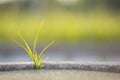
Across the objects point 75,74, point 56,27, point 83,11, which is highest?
point 83,11

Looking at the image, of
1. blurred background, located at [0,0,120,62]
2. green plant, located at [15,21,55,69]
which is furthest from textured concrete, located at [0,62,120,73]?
blurred background, located at [0,0,120,62]

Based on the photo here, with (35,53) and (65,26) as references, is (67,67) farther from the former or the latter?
(65,26)

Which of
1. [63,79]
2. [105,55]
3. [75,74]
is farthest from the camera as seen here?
[105,55]

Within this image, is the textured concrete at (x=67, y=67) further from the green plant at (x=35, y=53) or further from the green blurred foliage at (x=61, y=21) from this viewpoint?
the green blurred foliage at (x=61, y=21)

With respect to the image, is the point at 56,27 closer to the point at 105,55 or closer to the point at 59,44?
the point at 59,44

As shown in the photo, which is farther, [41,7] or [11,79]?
[41,7]

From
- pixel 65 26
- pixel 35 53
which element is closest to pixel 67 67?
pixel 35 53

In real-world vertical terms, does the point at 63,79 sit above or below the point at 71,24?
below

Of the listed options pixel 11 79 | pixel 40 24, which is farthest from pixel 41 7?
pixel 11 79

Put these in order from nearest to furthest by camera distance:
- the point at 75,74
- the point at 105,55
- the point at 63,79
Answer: the point at 63,79 < the point at 75,74 < the point at 105,55

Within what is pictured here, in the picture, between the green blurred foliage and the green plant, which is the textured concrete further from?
the green blurred foliage
